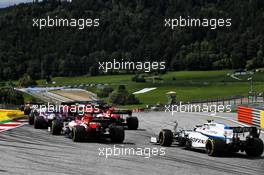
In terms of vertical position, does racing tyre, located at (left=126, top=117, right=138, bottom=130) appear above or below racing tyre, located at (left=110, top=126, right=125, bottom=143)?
below

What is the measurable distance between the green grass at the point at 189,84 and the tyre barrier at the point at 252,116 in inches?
1838

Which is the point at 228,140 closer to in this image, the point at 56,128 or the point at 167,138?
the point at 167,138

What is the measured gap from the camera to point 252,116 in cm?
3703

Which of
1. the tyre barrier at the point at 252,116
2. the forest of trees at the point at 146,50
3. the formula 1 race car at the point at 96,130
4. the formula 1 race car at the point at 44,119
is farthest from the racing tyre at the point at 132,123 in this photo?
the forest of trees at the point at 146,50

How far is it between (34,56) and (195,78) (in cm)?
8692

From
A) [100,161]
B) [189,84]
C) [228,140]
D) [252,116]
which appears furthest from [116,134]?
[189,84]

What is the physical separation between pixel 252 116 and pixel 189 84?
71.2 m

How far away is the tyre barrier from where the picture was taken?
A: 34809 mm

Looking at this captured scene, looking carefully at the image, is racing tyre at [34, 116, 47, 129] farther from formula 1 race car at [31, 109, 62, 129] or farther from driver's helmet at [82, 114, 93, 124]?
driver's helmet at [82, 114, 93, 124]

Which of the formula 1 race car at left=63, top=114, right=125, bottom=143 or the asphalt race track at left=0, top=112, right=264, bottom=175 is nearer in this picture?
the asphalt race track at left=0, top=112, right=264, bottom=175

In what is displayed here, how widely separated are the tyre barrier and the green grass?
4670 centimetres

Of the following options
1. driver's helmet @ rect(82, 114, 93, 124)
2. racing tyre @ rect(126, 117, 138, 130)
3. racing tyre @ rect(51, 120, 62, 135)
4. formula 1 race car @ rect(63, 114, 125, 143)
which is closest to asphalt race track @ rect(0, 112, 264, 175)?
formula 1 race car @ rect(63, 114, 125, 143)

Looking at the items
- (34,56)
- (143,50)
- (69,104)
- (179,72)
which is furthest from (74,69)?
(69,104)

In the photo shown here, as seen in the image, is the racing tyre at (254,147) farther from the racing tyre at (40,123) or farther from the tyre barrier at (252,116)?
the tyre barrier at (252,116)
